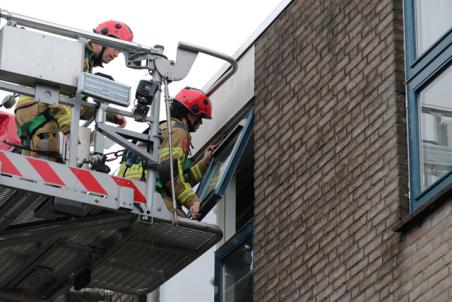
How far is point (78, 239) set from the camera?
11.0 m

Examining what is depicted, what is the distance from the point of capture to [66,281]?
37.8ft

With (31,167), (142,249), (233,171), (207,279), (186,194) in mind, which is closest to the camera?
(31,167)

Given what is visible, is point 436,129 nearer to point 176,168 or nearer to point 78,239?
point 176,168

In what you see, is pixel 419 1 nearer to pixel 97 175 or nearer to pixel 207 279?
pixel 97 175

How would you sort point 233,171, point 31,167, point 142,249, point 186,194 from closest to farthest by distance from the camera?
point 31,167
point 142,249
point 186,194
point 233,171

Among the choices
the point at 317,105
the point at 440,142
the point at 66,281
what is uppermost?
the point at 317,105

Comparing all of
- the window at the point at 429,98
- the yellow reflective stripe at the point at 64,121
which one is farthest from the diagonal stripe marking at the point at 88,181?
the window at the point at 429,98

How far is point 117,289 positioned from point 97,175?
5.37 ft

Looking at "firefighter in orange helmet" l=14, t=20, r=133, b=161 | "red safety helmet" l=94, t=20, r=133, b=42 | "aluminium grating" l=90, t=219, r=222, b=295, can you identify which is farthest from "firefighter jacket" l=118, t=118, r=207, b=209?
"red safety helmet" l=94, t=20, r=133, b=42

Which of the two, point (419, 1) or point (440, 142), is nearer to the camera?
point (440, 142)

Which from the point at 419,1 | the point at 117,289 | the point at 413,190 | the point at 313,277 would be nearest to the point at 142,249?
the point at 117,289

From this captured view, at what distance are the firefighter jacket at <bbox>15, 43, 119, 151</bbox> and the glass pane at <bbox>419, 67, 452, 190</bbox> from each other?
2642 mm

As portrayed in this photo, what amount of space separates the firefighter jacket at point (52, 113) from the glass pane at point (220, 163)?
6.44 feet

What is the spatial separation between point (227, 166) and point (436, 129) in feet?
9.17
